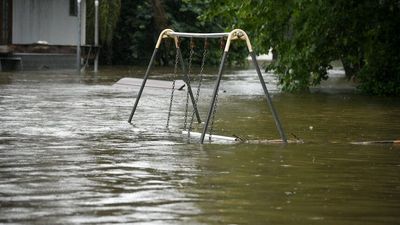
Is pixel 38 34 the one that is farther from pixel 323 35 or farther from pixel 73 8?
pixel 323 35

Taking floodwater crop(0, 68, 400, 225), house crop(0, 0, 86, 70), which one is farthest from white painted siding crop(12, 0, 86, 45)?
floodwater crop(0, 68, 400, 225)

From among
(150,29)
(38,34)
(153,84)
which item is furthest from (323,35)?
(150,29)

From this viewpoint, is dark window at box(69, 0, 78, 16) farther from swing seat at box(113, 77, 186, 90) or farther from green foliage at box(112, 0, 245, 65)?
swing seat at box(113, 77, 186, 90)

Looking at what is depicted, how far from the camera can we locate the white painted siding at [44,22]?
43.2 metres

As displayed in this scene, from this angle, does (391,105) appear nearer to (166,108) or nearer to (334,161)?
(166,108)

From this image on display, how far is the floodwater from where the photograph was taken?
7.76m

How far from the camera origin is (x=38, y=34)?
44406 mm

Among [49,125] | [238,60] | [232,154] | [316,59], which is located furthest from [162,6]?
[232,154]

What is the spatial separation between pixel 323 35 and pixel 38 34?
877 inches

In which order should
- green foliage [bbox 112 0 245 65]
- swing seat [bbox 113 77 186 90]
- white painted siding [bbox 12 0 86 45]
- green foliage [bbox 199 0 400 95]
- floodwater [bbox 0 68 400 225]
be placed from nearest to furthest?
floodwater [bbox 0 68 400 225] → green foliage [bbox 199 0 400 95] → swing seat [bbox 113 77 186 90] → white painted siding [bbox 12 0 86 45] → green foliage [bbox 112 0 245 65]

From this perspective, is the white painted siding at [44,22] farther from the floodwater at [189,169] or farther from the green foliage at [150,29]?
the floodwater at [189,169]

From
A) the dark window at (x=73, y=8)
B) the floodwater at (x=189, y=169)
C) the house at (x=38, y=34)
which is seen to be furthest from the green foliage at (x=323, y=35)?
the dark window at (x=73, y=8)

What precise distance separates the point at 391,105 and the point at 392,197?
1343 cm

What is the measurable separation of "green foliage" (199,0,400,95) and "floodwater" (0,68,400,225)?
17.1 ft
